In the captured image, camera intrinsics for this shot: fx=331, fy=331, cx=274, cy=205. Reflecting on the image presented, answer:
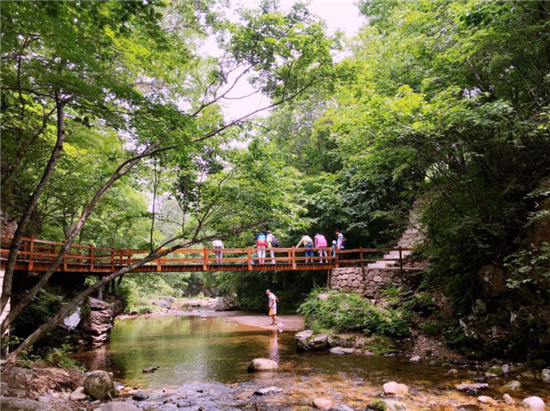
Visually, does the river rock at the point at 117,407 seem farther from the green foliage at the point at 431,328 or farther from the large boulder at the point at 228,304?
the large boulder at the point at 228,304

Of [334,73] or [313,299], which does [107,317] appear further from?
[334,73]

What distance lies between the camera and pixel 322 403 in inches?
198

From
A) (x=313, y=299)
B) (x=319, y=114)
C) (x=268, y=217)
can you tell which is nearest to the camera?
(x=268, y=217)

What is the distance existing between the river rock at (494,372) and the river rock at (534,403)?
138cm

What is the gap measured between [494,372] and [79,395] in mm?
7284

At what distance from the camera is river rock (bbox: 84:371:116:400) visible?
555cm

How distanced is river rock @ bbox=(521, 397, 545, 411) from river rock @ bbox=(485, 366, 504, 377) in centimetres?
138

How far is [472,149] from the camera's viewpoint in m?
7.32

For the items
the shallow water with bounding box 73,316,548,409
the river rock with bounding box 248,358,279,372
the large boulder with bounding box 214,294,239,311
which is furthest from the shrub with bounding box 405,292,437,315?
the large boulder with bounding box 214,294,239,311

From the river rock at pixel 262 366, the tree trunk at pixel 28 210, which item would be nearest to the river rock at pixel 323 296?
the river rock at pixel 262 366

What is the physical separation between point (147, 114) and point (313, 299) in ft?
28.4

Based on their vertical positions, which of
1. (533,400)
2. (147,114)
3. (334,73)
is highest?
(334,73)

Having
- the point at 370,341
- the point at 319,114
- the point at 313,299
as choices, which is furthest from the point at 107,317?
the point at 319,114

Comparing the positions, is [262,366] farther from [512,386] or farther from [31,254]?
[31,254]
